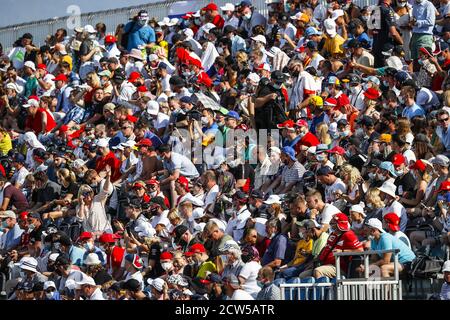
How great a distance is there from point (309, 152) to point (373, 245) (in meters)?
3.34

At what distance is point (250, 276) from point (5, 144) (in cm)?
871

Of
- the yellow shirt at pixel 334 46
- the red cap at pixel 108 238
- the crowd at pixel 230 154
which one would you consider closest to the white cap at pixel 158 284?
the crowd at pixel 230 154

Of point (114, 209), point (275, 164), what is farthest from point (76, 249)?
point (275, 164)

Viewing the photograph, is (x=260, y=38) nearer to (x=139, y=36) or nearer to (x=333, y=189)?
(x=139, y=36)

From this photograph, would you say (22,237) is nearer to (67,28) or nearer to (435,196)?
(435,196)

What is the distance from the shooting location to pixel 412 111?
1795 centimetres

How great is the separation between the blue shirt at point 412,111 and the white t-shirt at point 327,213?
248 centimetres

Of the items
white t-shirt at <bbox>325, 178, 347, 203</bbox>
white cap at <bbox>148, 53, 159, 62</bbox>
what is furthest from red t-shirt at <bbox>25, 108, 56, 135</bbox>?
white t-shirt at <bbox>325, 178, 347, 203</bbox>

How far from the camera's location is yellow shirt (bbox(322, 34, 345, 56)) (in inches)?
831

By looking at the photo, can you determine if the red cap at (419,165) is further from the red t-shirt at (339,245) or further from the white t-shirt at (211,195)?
the white t-shirt at (211,195)

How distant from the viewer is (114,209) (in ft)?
63.1

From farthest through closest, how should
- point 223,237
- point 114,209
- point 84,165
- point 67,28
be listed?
point 67,28
point 84,165
point 114,209
point 223,237

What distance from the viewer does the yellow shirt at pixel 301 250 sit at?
15.5m
